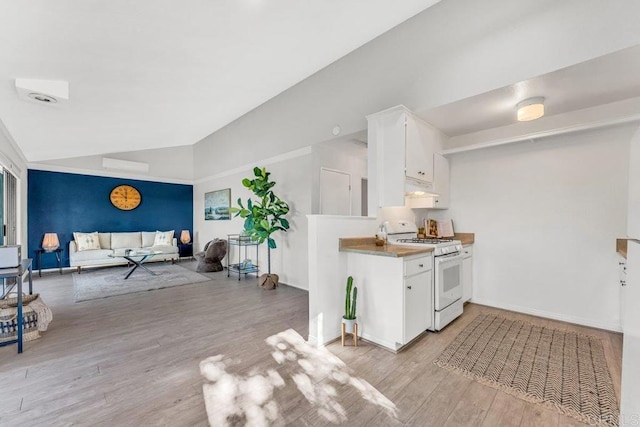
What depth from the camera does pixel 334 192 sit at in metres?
4.76

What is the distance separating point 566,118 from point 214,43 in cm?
377

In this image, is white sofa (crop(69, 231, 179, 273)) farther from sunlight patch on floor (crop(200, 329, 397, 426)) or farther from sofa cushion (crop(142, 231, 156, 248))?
sunlight patch on floor (crop(200, 329, 397, 426))

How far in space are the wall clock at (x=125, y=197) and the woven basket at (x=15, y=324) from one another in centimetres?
505

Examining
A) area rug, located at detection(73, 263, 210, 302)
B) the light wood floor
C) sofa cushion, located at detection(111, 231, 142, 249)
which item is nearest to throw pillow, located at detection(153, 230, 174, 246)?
sofa cushion, located at detection(111, 231, 142, 249)

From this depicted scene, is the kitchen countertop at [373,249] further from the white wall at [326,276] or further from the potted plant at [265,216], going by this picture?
the potted plant at [265,216]

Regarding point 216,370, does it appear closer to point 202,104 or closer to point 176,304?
point 176,304

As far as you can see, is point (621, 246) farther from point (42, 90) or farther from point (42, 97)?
point (42, 97)

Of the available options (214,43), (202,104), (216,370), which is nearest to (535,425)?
(216,370)

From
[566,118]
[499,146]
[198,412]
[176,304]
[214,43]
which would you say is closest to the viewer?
[198,412]

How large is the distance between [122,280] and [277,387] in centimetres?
475

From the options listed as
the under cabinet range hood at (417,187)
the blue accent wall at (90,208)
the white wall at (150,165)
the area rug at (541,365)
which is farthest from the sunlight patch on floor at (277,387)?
the white wall at (150,165)

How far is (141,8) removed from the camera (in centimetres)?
170

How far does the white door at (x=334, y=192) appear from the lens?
4.57m

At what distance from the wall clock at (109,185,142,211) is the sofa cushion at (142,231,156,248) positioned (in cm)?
81
